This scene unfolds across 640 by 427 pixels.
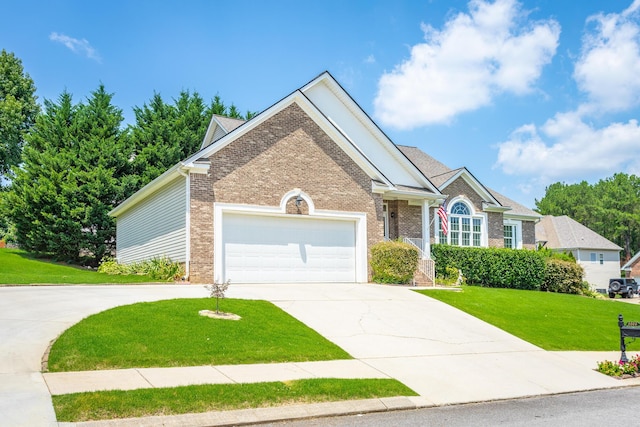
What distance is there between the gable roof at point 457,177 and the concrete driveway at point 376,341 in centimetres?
1190

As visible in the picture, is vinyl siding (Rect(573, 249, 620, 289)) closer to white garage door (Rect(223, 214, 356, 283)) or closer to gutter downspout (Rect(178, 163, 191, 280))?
white garage door (Rect(223, 214, 356, 283))

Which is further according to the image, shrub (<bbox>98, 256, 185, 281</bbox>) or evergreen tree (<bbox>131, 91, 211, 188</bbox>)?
evergreen tree (<bbox>131, 91, 211, 188</bbox>)

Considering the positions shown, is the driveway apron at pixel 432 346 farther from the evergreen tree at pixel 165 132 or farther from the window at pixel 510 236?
the evergreen tree at pixel 165 132

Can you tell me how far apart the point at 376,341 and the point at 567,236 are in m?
43.8

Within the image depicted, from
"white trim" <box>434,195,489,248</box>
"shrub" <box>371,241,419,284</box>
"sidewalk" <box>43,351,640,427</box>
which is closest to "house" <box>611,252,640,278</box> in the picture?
"white trim" <box>434,195,489,248</box>

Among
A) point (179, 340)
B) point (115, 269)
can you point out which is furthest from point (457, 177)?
point (179, 340)

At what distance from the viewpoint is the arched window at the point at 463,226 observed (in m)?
28.2

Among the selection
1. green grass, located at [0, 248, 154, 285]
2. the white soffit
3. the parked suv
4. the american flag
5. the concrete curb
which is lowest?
Result: the parked suv

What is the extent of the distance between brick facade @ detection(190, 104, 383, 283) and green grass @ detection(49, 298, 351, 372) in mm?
5177

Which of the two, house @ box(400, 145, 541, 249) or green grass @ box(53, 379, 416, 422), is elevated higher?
house @ box(400, 145, 541, 249)

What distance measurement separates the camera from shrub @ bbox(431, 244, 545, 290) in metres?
24.8

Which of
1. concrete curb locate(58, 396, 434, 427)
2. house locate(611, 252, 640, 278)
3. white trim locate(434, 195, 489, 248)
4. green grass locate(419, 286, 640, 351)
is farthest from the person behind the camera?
house locate(611, 252, 640, 278)

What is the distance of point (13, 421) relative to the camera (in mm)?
5984

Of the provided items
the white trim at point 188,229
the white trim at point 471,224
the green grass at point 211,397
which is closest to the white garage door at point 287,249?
the white trim at point 188,229
